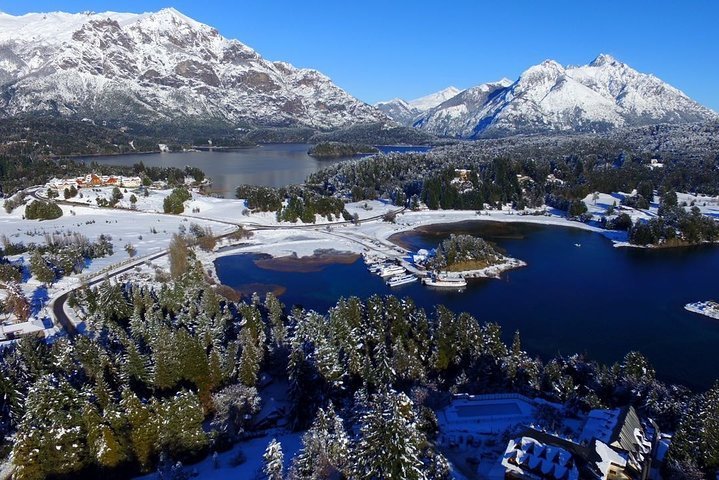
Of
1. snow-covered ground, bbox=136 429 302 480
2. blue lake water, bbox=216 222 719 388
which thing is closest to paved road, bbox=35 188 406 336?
blue lake water, bbox=216 222 719 388

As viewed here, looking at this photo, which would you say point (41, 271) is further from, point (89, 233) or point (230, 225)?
point (230, 225)

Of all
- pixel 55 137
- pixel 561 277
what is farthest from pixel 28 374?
pixel 55 137

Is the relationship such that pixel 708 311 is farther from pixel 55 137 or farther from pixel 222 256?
pixel 55 137

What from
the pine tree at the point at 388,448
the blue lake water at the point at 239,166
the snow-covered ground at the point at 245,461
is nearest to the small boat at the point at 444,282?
the snow-covered ground at the point at 245,461

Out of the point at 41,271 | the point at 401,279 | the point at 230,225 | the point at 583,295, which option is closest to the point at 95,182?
the point at 230,225

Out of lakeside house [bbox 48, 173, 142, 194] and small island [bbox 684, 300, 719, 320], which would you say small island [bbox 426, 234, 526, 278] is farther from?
lakeside house [bbox 48, 173, 142, 194]

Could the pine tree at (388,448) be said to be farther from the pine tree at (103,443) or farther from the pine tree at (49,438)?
the pine tree at (49,438)
